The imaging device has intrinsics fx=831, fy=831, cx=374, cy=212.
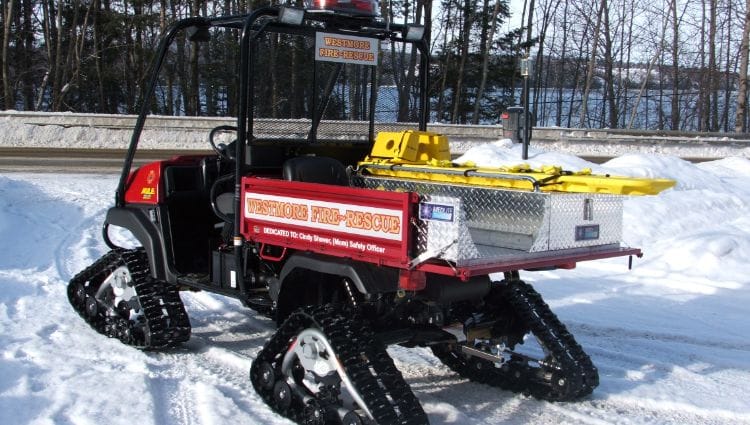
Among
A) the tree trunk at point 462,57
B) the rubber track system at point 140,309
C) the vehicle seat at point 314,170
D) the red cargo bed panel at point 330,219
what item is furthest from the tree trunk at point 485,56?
the red cargo bed panel at point 330,219

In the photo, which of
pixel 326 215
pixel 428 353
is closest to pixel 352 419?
pixel 326 215

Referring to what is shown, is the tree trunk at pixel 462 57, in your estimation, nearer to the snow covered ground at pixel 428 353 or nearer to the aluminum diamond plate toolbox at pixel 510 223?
the snow covered ground at pixel 428 353

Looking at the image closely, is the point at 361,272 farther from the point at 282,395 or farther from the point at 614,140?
the point at 614,140

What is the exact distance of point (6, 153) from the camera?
60.9 feet

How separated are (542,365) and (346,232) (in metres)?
1.67

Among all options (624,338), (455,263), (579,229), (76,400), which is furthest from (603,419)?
(76,400)

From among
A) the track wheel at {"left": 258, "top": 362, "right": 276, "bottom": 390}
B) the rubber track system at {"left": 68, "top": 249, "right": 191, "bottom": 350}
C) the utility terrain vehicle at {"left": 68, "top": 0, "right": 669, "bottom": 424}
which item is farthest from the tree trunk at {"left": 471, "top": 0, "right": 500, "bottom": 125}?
the track wheel at {"left": 258, "top": 362, "right": 276, "bottom": 390}

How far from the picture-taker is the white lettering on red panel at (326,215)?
13.6ft

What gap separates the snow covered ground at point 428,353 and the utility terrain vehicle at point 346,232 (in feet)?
0.84

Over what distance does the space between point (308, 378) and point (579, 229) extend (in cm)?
178

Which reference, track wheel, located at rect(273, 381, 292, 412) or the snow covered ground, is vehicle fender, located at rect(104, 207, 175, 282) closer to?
the snow covered ground

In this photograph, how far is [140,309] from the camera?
5957mm

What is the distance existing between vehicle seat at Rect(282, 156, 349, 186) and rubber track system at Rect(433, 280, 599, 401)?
1.28m

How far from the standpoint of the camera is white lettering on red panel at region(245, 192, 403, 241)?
4.14 metres
